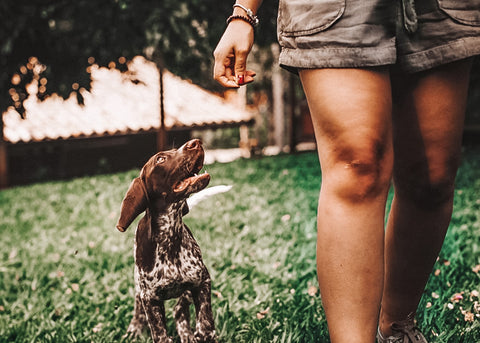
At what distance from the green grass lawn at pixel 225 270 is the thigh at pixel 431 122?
741 mm

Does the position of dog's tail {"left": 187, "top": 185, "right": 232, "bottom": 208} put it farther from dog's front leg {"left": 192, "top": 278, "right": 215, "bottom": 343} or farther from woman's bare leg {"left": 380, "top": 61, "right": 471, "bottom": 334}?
woman's bare leg {"left": 380, "top": 61, "right": 471, "bottom": 334}

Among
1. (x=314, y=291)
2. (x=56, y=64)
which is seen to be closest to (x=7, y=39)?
(x=56, y=64)

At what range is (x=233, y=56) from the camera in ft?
5.96

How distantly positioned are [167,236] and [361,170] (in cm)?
79

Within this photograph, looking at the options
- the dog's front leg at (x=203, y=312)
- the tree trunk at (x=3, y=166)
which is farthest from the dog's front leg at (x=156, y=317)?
the tree trunk at (x=3, y=166)

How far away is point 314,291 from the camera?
125 inches

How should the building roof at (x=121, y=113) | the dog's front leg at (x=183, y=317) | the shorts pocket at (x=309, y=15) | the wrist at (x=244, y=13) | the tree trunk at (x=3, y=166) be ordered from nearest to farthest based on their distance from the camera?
the shorts pocket at (x=309, y=15)
the wrist at (x=244, y=13)
the dog's front leg at (x=183, y=317)
the tree trunk at (x=3, y=166)
the building roof at (x=121, y=113)

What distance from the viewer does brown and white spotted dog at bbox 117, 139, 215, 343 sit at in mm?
2027

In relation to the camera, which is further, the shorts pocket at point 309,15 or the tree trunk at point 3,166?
the tree trunk at point 3,166

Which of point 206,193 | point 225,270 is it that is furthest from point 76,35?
point 206,193

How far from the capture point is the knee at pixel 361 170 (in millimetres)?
1714

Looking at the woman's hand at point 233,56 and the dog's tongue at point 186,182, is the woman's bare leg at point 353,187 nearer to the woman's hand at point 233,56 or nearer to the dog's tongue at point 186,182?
the woman's hand at point 233,56

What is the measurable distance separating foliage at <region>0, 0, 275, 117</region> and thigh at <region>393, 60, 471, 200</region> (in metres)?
4.49

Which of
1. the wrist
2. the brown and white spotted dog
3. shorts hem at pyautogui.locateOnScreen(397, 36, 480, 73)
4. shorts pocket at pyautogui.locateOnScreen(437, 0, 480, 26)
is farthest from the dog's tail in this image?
shorts pocket at pyautogui.locateOnScreen(437, 0, 480, 26)
